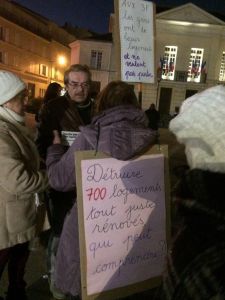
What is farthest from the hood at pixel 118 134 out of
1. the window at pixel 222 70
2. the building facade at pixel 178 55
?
the window at pixel 222 70

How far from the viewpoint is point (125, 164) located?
2.16 meters

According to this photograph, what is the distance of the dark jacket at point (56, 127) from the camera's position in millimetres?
2822

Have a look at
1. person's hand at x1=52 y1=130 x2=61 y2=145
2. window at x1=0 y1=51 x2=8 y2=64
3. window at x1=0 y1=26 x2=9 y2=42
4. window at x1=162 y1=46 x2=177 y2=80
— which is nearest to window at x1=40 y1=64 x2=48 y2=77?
window at x1=0 y1=51 x2=8 y2=64

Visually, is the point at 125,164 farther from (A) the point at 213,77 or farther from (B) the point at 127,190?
(A) the point at 213,77

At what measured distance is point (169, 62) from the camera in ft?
122

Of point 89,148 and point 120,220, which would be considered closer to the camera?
point 89,148

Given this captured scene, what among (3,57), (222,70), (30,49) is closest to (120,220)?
(222,70)

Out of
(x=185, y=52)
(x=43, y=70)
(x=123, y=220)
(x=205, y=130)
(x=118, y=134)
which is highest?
(x=185, y=52)

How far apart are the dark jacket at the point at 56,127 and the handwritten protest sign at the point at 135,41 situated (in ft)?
2.43

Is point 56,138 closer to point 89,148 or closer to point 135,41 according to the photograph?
point 89,148

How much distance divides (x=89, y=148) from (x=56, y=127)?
2.83 ft

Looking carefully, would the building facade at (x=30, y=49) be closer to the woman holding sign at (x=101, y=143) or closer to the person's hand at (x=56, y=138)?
the person's hand at (x=56, y=138)

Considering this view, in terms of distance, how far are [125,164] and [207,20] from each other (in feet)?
126

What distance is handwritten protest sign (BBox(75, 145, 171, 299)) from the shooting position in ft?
6.82
